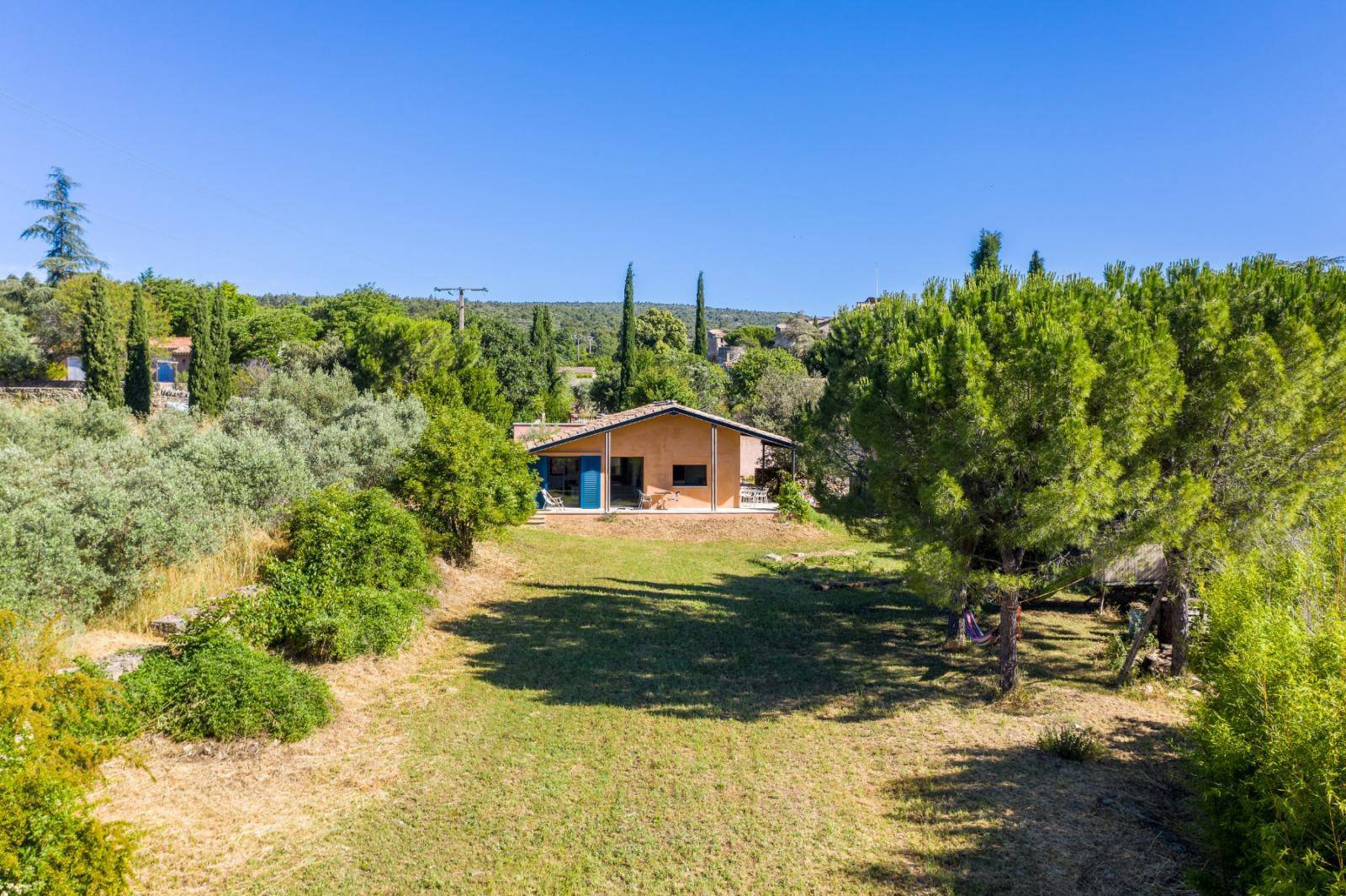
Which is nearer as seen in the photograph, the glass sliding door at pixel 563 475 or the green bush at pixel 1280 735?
the green bush at pixel 1280 735

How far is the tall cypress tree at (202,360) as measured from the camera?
31578 millimetres

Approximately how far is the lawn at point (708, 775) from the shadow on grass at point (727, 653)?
0.21ft

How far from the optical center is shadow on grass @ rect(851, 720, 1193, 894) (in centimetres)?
619

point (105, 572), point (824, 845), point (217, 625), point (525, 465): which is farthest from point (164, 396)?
point (824, 845)

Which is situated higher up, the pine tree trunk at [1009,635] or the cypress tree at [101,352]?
the cypress tree at [101,352]

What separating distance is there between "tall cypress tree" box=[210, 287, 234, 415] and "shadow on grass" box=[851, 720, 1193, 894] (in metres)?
34.6

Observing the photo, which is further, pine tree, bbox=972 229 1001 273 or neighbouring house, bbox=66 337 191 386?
neighbouring house, bbox=66 337 191 386

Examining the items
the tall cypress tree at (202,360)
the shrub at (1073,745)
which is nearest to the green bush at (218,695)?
the shrub at (1073,745)

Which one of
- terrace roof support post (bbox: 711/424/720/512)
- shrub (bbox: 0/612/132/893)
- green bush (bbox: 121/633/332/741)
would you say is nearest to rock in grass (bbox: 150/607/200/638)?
green bush (bbox: 121/633/332/741)

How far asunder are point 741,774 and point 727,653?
4621 mm

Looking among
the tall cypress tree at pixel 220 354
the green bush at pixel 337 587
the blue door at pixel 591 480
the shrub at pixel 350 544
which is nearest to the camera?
the green bush at pixel 337 587

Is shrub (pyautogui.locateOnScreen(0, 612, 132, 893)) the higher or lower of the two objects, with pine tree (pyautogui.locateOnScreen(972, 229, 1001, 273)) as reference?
lower

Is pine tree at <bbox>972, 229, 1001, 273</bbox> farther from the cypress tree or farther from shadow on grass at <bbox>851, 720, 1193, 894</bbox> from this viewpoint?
the cypress tree

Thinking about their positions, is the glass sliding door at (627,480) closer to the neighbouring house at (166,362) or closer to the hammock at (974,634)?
the hammock at (974,634)
